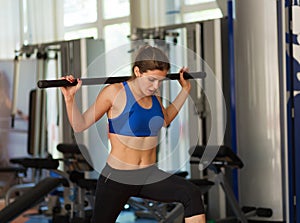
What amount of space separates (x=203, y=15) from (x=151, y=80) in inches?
117

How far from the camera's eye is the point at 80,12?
6238 millimetres

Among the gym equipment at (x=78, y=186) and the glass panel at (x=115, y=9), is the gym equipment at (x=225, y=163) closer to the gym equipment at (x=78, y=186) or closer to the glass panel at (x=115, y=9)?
the gym equipment at (x=78, y=186)

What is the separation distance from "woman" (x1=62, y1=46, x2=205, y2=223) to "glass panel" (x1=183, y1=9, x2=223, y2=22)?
2.72 m

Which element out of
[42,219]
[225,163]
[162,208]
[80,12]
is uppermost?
[80,12]

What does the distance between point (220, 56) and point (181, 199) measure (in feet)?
7.45

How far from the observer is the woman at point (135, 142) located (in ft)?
9.04

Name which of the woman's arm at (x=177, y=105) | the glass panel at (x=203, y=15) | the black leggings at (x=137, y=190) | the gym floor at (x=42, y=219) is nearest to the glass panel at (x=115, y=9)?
the glass panel at (x=203, y=15)

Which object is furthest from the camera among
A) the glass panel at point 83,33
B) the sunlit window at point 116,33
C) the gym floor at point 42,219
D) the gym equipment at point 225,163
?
the glass panel at point 83,33

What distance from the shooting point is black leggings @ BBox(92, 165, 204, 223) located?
2764 mm

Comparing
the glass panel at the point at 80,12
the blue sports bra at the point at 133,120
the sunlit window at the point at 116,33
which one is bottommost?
the blue sports bra at the point at 133,120

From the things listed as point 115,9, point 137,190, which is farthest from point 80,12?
point 137,190

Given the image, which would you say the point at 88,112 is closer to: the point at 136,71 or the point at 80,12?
the point at 136,71

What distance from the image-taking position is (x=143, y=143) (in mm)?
2828

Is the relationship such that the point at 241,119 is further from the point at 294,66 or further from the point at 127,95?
the point at 127,95
